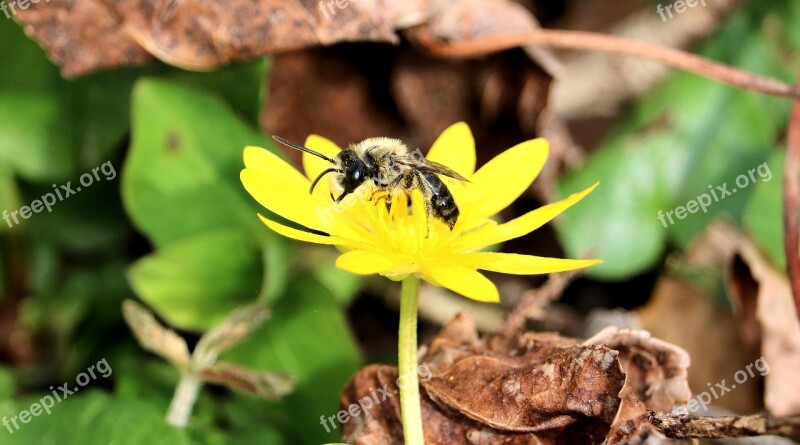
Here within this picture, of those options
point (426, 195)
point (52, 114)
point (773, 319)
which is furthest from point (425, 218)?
point (52, 114)

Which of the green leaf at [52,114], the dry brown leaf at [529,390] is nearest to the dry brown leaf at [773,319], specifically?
the dry brown leaf at [529,390]

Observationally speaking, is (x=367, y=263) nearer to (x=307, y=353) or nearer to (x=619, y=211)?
(x=307, y=353)

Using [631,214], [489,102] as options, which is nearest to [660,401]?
[631,214]

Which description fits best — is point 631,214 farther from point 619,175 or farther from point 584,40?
point 584,40

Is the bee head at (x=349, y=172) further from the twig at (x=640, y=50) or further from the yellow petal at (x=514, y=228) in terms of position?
the twig at (x=640, y=50)

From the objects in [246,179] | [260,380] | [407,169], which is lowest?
[260,380]

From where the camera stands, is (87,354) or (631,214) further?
(631,214)
